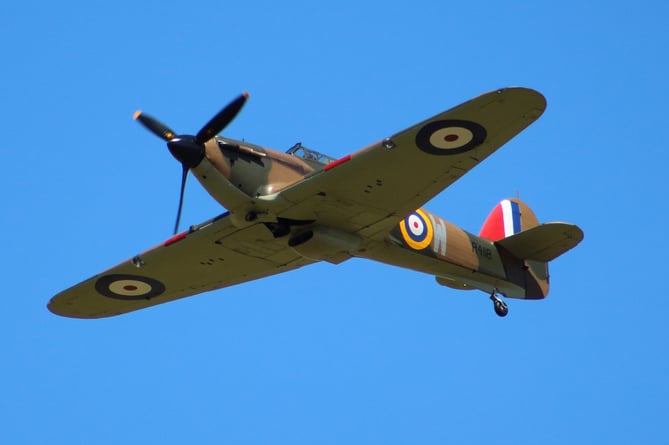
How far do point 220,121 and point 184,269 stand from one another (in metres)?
4.29

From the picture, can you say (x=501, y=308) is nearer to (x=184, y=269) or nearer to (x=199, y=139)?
(x=184, y=269)

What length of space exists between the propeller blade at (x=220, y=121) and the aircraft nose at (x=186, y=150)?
109 millimetres

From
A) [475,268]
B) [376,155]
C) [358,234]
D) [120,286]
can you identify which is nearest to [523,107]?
[376,155]

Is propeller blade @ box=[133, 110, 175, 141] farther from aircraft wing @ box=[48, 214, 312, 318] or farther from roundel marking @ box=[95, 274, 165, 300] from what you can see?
roundel marking @ box=[95, 274, 165, 300]

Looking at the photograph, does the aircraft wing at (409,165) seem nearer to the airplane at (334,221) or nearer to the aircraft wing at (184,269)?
the airplane at (334,221)

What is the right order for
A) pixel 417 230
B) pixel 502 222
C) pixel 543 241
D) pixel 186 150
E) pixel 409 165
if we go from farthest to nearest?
pixel 502 222, pixel 543 241, pixel 417 230, pixel 409 165, pixel 186 150

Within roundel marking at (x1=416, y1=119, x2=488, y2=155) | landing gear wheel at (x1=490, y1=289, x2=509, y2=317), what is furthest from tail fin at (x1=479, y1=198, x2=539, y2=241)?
roundel marking at (x1=416, y1=119, x2=488, y2=155)

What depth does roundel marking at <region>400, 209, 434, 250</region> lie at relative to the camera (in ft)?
68.5

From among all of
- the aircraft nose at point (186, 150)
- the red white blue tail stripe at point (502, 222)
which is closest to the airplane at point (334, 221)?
the aircraft nose at point (186, 150)

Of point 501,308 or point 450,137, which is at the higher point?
point 450,137

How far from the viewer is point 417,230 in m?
21.1

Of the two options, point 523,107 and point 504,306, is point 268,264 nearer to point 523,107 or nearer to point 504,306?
point 504,306

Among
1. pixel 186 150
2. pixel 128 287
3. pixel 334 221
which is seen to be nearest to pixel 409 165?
pixel 334 221

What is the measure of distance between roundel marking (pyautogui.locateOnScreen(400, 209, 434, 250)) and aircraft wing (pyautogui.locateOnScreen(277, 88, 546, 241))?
1191 mm
